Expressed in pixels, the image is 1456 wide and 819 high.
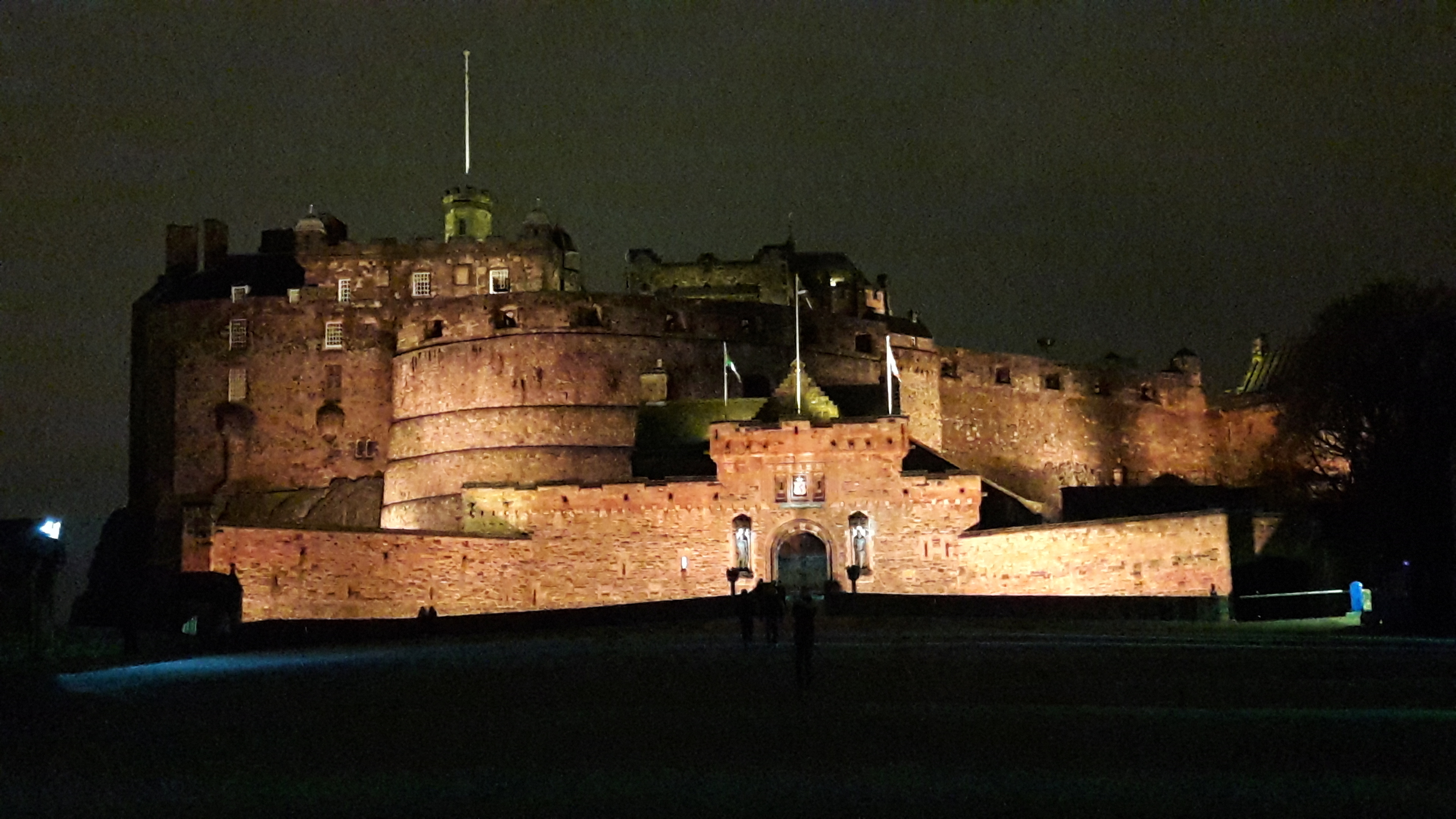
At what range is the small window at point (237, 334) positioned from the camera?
5506 centimetres

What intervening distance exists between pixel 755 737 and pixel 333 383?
45.0 meters

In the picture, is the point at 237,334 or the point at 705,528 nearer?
the point at 705,528

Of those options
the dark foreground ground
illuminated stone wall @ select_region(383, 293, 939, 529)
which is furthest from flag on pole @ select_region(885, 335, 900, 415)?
the dark foreground ground

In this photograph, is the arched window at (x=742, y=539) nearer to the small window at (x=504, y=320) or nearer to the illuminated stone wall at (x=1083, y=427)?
the small window at (x=504, y=320)

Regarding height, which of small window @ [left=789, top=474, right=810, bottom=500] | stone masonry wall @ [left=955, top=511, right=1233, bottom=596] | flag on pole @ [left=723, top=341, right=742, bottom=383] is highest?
flag on pole @ [left=723, top=341, right=742, bottom=383]

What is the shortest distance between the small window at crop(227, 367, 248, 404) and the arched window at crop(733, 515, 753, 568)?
20312mm

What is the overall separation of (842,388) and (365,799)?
4112 cm

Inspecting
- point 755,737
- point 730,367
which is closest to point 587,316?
point 730,367

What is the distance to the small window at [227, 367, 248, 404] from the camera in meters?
54.5

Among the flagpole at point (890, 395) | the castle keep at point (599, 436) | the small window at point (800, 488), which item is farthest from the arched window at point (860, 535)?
the flagpole at point (890, 395)

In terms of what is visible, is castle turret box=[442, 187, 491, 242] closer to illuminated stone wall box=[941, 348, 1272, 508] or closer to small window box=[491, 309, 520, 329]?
small window box=[491, 309, 520, 329]

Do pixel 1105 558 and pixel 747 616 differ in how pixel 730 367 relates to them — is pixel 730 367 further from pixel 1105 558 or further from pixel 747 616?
pixel 747 616

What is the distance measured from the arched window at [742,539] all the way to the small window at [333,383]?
18488mm

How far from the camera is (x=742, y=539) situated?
41.0 m
